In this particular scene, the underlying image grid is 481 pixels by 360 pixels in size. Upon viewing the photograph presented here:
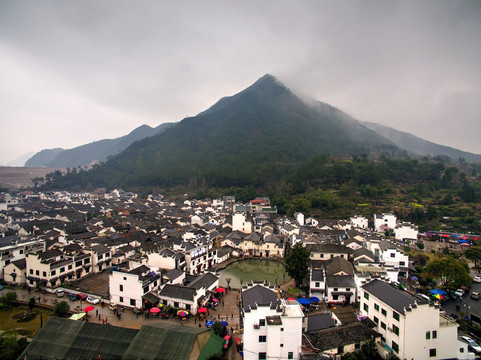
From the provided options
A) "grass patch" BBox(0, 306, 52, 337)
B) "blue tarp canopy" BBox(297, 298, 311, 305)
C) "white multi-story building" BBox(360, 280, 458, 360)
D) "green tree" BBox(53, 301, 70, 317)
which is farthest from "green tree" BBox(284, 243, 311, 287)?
"grass patch" BBox(0, 306, 52, 337)

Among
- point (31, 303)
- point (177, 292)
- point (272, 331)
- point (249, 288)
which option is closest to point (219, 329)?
point (249, 288)

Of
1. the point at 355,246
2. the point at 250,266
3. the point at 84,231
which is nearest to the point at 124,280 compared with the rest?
the point at 250,266

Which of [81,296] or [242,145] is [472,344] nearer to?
[81,296]

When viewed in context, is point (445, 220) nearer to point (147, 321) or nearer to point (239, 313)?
point (239, 313)

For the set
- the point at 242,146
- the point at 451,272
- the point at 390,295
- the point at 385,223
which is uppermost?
the point at 242,146

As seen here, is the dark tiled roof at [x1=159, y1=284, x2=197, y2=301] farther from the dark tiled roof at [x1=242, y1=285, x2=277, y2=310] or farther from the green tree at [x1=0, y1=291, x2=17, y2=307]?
the green tree at [x1=0, y1=291, x2=17, y2=307]

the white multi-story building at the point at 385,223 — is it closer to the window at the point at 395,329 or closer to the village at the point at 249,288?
the village at the point at 249,288

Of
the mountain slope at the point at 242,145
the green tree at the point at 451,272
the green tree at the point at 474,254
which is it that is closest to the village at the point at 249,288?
the green tree at the point at 451,272
